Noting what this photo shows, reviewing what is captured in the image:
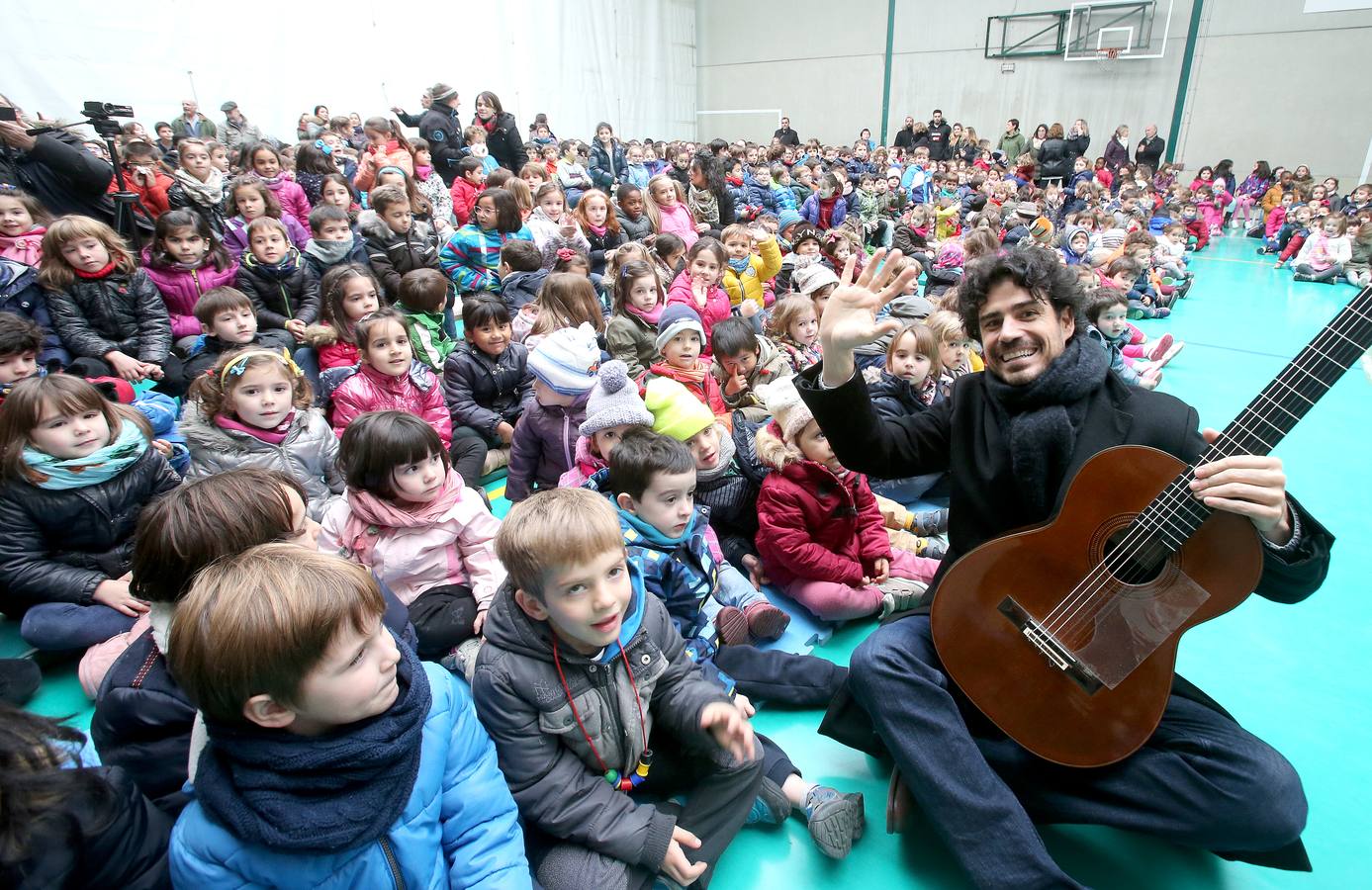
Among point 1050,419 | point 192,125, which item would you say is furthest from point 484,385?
point 192,125

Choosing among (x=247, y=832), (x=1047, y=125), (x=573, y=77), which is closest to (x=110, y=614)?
(x=247, y=832)

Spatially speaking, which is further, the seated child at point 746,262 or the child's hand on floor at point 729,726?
the seated child at point 746,262

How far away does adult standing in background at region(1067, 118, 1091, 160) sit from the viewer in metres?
13.3

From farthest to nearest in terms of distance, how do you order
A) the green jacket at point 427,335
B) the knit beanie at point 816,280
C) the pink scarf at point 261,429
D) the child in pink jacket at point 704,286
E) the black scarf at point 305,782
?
the knit beanie at point 816,280 → the child in pink jacket at point 704,286 → the green jacket at point 427,335 → the pink scarf at point 261,429 → the black scarf at point 305,782

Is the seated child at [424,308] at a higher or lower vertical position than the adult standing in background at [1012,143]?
lower

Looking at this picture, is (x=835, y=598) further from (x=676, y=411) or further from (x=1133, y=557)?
(x=1133, y=557)

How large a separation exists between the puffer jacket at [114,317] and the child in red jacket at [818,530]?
3487 mm

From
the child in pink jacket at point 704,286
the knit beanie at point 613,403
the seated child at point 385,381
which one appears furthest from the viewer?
the child in pink jacket at point 704,286

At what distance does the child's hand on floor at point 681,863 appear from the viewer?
1.41 m

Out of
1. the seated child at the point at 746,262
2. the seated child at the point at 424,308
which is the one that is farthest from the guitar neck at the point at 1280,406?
the seated child at the point at 746,262

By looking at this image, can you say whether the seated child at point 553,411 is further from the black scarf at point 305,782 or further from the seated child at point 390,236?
the seated child at point 390,236

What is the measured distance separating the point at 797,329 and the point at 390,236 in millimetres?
3022

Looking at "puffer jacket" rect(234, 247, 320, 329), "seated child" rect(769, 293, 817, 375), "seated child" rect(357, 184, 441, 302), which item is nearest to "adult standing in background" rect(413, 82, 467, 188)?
"seated child" rect(357, 184, 441, 302)

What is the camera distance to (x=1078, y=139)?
44.6 ft
